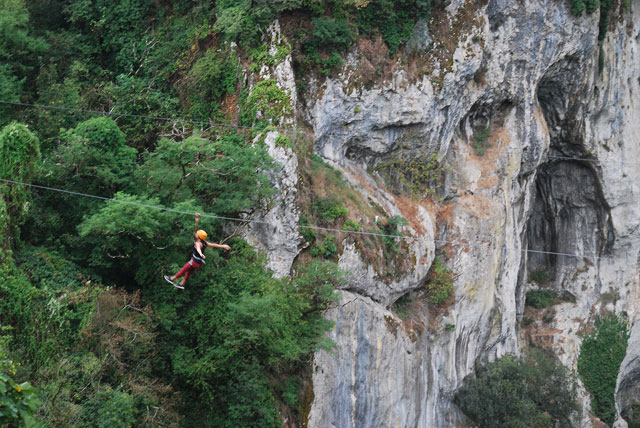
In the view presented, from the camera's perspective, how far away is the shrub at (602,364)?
98.1 ft

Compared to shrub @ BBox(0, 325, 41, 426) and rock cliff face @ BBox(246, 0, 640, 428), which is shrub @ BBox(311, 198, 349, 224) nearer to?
rock cliff face @ BBox(246, 0, 640, 428)

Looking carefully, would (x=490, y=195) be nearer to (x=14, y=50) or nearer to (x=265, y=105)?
(x=265, y=105)

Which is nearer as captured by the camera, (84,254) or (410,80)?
(84,254)

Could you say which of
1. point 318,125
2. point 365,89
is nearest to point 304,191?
point 318,125

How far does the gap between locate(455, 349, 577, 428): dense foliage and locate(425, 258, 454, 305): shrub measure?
128 inches

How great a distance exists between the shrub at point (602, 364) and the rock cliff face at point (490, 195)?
592mm

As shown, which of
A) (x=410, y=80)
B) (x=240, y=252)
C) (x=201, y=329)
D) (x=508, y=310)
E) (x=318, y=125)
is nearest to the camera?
(x=201, y=329)

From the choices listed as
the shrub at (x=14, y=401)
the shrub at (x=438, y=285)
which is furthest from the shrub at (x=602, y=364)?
the shrub at (x=14, y=401)

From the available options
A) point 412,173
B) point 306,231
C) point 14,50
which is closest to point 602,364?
point 412,173

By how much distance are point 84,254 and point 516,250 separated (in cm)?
1610

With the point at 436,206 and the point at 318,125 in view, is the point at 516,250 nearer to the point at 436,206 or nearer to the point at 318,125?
the point at 436,206

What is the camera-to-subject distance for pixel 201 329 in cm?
1634

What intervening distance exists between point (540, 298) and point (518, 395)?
7553mm

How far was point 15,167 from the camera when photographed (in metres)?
15.9
